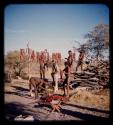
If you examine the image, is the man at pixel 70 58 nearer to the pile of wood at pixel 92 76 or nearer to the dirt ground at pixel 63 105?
the pile of wood at pixel 92 76

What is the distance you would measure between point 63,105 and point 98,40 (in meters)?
0.91

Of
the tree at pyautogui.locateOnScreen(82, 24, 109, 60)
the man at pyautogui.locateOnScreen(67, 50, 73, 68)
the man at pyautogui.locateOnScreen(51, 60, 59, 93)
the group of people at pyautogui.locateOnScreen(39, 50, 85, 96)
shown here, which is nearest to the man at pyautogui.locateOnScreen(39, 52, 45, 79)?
the group of people at pyautogui.locateOnScreen(39, 50, 85, 96)

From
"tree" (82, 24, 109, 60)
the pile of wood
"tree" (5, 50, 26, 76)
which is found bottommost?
the pile of wood

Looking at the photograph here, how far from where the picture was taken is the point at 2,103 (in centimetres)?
279

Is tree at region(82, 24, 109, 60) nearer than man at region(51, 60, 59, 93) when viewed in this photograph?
Yes

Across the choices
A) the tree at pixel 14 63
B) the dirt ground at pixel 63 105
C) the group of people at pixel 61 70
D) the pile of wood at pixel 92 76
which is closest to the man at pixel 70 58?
the group of people at pixel 61 70

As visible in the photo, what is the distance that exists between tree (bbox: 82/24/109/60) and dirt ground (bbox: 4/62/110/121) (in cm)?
49

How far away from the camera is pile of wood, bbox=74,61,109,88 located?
2.97 meters

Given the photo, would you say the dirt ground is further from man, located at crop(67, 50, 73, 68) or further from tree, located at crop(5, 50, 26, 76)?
man, located at crop(67, 50, 73, 68)

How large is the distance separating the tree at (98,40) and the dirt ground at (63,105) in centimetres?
49

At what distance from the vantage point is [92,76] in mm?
3037

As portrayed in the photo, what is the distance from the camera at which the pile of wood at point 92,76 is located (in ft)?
9.75
